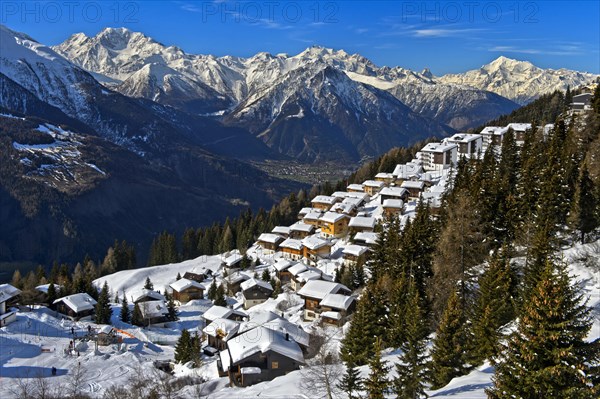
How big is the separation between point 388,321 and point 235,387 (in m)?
13.0

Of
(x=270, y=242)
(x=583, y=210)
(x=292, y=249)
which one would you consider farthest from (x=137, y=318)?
(x=583, y=210)

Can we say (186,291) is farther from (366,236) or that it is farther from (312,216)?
(312,216)

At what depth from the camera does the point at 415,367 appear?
23828 mm

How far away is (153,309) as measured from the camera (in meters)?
65.4

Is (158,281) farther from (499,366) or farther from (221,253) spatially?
(499,366)

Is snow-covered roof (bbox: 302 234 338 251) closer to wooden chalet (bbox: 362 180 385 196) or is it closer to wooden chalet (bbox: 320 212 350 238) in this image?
wooden chalet (bbox: 320 212 350 238)

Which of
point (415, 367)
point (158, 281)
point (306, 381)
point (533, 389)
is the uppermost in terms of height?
point (533, 389)

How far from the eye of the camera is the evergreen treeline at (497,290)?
15.5m

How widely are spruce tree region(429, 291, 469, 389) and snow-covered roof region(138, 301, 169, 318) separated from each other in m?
47.2

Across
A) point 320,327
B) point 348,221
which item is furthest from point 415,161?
point 320,327

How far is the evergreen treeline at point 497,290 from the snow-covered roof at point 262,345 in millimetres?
8850

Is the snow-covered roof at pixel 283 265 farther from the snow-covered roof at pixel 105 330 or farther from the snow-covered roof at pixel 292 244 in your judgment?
the snow-covered roof at pixel 105 330

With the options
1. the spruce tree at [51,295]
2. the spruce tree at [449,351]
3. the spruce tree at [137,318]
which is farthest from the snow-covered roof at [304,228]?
the spruce tree at [449,351]

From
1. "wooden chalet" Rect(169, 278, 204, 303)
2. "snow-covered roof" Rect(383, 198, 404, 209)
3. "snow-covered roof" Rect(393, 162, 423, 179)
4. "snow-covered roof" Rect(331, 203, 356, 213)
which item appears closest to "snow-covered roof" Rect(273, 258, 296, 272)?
"wooden chalet" Rect(169, 278, 204, 303)
